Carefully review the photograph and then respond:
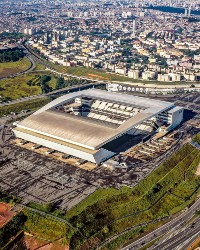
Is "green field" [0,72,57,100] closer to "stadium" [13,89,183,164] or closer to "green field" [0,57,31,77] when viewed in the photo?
"green field" [0,57,31,77]

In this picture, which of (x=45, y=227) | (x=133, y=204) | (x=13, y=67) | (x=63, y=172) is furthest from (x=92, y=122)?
(x=13, y=67)

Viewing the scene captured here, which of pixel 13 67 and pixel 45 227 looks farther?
pixel 13 67

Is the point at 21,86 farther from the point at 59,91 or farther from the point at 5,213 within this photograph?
the point at 5,213

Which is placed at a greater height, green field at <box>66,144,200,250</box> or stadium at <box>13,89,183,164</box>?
stadium at <box>13,89,183,164</box>

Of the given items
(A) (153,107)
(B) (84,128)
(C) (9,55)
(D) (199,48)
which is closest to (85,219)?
(B) (84,128)

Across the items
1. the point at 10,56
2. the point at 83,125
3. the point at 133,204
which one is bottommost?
the point at 133,204

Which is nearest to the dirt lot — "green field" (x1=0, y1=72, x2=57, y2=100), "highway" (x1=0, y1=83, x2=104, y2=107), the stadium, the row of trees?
the stadium

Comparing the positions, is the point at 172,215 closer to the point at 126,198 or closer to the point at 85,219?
the point at 126,198
